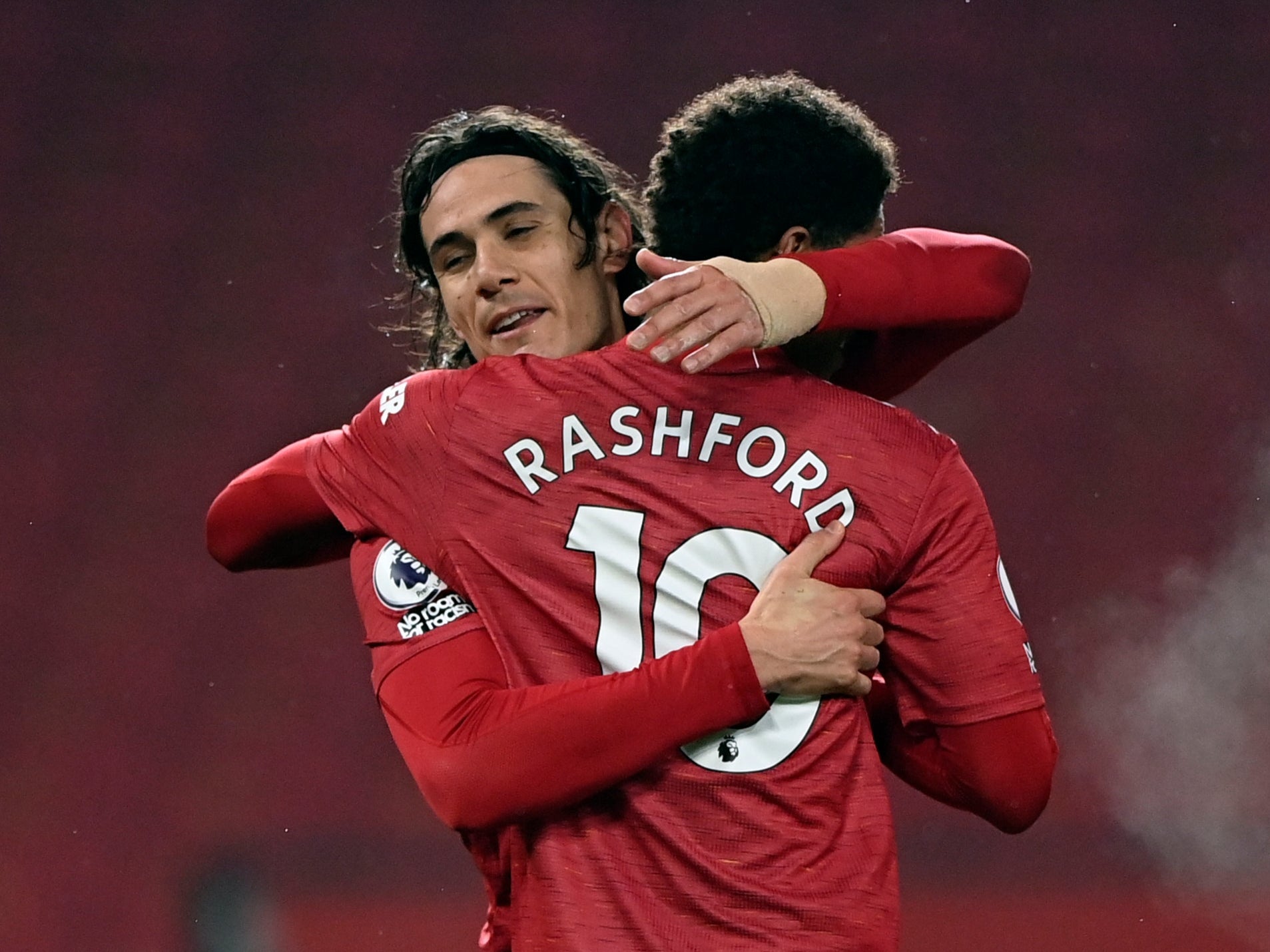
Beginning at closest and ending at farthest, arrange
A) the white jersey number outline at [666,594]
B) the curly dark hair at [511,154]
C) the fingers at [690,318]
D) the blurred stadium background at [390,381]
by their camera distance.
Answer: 1. the fingers at [690,318]
2. the white jersey number outline at [666,594]
3. the curly dark hair at [511,154]
4. the blurred stadium background at [390,381]

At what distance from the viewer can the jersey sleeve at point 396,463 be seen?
1.05 meters

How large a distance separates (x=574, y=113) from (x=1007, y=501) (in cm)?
107

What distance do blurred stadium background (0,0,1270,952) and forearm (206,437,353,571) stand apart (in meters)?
1.64

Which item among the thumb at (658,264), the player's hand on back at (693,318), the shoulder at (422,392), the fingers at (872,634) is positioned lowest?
the fingers at (872,634)

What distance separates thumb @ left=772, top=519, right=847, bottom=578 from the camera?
1006 mm

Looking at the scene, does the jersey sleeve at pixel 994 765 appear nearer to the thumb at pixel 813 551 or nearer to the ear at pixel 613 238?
the thumb at pixel 813 551

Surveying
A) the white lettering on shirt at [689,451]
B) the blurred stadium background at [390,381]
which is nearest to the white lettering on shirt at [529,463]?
the white lettering on shirt at [689,451]

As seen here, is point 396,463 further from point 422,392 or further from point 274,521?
point 274,521

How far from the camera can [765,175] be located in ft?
3.87

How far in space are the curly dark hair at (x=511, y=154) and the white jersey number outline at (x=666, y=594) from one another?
0.35 m

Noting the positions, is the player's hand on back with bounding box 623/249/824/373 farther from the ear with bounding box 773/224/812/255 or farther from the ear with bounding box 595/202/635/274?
the ear with bounding box 595/202/635/274

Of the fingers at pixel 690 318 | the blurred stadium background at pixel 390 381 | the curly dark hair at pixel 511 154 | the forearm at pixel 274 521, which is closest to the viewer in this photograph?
the fingers at pixel 690 318

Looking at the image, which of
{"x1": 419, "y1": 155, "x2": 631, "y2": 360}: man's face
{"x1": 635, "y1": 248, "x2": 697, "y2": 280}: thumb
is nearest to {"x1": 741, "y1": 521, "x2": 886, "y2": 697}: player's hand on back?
{"x1": 635, "y1": 248, "x2": 697, "y2": 280}: thumb

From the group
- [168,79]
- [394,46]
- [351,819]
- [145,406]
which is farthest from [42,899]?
[394,46]
